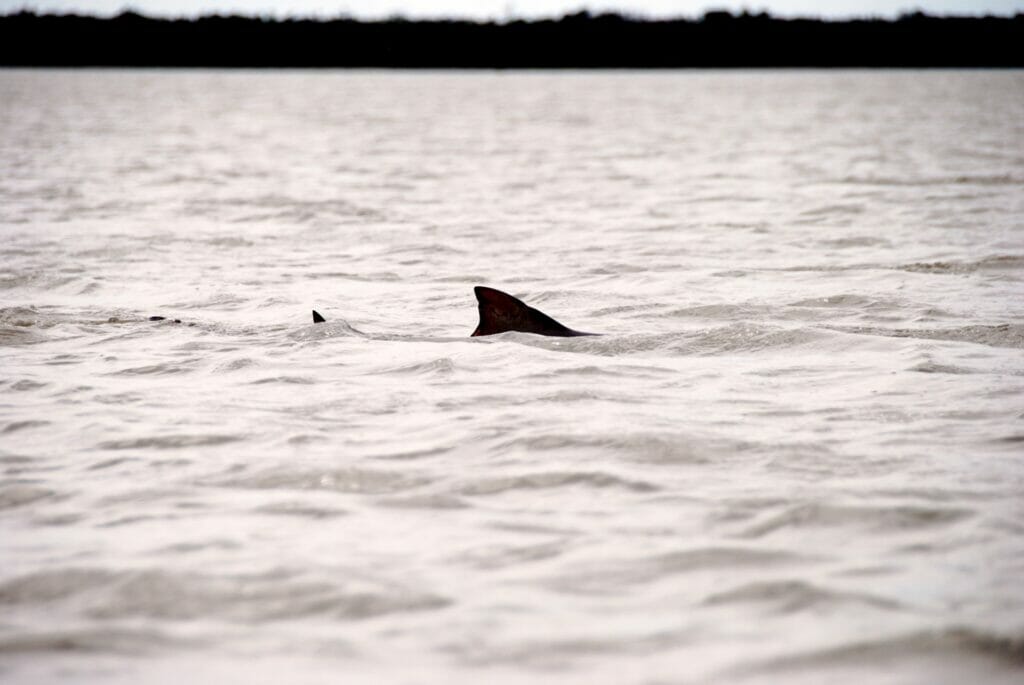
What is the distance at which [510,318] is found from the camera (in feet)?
27.0

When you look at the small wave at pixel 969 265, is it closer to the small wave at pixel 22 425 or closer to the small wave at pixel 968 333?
the small wave at pixel 968 333

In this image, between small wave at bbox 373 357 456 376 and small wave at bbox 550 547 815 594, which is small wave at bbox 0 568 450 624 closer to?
small wave at bbox 550 547 815 594

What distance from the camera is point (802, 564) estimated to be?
421 cm

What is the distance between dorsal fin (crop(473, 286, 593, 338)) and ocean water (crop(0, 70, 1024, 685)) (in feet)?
0.52

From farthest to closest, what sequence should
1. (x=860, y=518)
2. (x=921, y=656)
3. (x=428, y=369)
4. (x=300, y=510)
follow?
(x=428, y=369), (x=300, y=510), (x=860, y=518), (x=921, y=656)

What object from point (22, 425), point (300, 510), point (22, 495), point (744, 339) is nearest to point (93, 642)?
point (300, 510)

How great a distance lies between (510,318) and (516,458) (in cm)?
281

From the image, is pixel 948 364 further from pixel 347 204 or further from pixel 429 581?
pixel 347 204

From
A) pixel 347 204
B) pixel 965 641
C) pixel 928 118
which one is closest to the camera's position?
pixel 965 641

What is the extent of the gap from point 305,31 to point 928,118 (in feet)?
409

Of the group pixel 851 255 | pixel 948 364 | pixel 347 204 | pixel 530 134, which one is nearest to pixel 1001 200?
pixel 851 255

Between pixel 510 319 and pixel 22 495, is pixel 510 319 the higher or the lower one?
the higher one

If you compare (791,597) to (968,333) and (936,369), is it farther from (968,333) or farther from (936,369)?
(968,333)

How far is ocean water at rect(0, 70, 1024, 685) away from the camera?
12.1 feet
